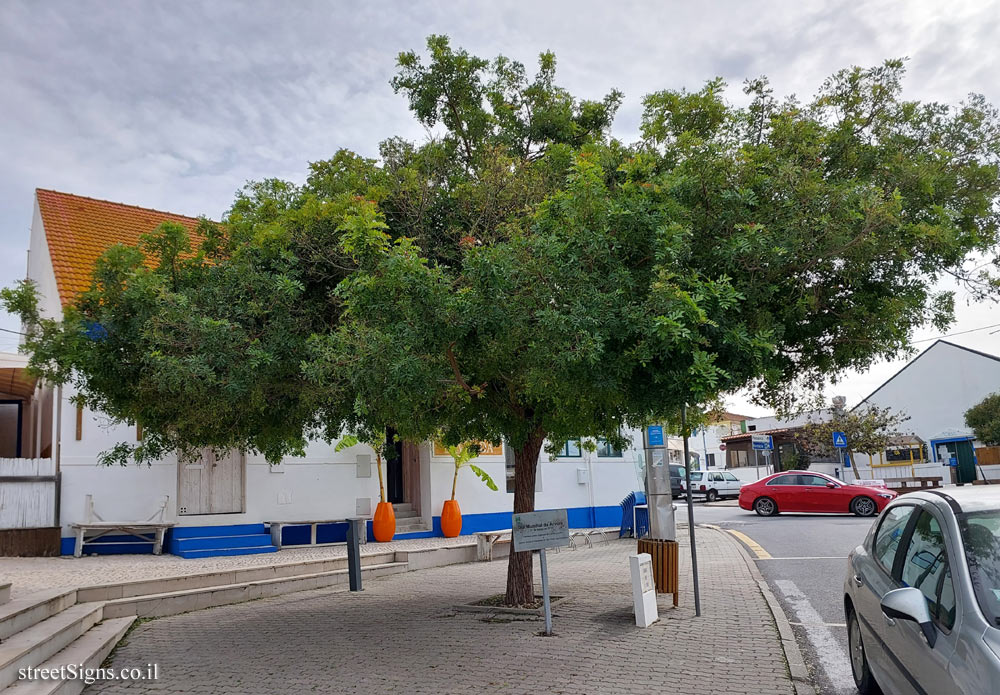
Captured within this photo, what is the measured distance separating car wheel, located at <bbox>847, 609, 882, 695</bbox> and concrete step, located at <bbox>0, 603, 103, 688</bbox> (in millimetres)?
6201

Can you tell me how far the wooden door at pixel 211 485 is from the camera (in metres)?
14.6

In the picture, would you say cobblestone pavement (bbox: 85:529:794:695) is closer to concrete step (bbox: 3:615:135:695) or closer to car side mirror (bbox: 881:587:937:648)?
concrete step (bbox: 3:615:135:695)

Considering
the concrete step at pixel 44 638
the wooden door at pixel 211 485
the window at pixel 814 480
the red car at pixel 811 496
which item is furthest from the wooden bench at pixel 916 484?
the concrete step at pixel 44 638

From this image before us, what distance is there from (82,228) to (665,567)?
13423 millimetres

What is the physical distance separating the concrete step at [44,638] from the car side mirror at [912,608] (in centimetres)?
598

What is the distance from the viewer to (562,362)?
584 centimetres

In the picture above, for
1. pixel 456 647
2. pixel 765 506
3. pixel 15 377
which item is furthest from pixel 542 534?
pixel 765 506

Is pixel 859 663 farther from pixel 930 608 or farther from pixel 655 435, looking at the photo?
pixel 655 435

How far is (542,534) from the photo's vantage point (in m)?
8.02

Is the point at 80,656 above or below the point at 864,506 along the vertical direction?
above

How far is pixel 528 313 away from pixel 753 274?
192 cm

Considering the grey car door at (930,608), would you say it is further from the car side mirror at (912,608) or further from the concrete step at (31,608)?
the concrete step at (31,608)

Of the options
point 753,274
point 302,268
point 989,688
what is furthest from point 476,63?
point 989,688

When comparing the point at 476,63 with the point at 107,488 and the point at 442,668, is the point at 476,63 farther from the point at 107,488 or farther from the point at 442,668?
the point at 107,488
